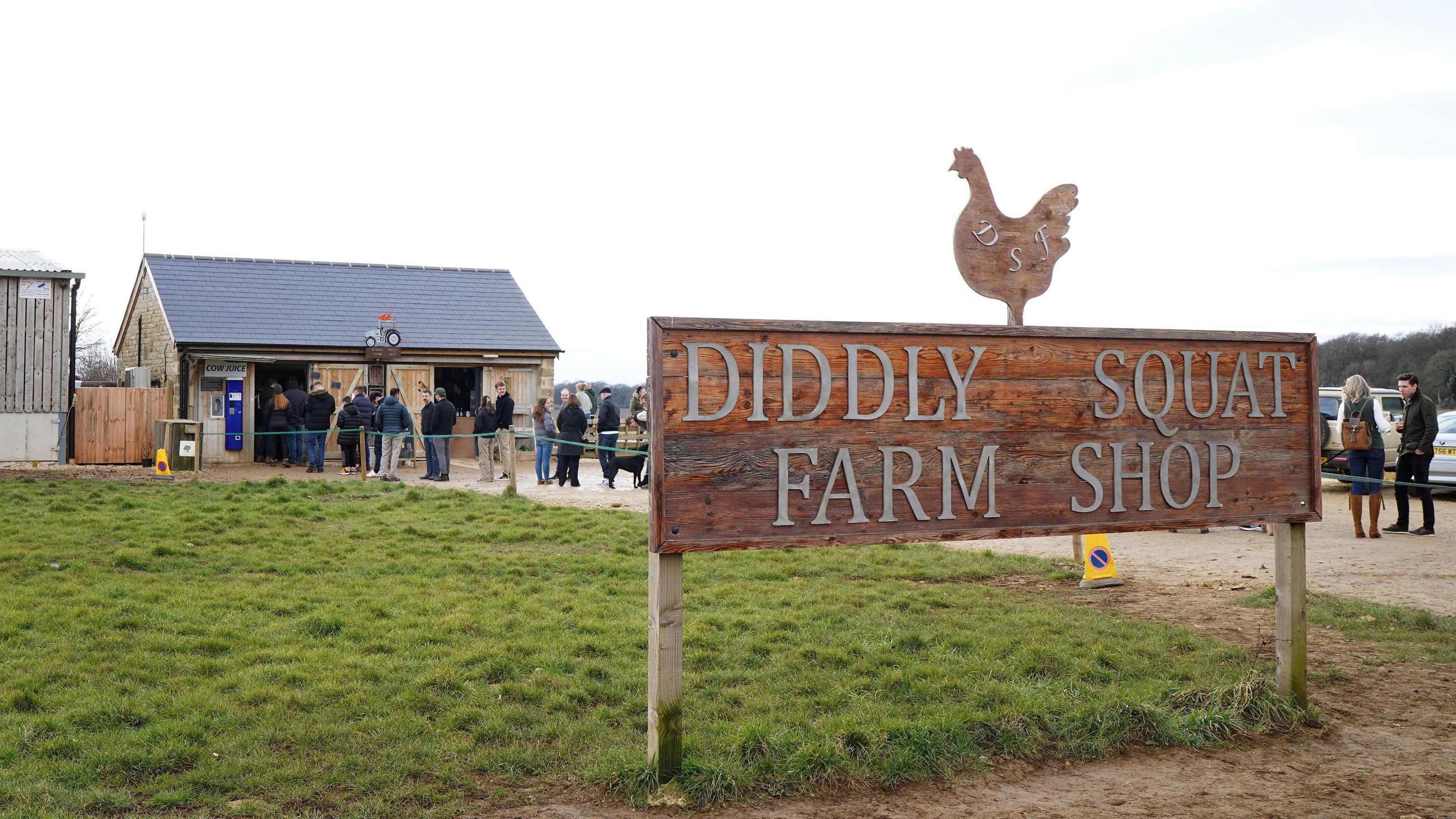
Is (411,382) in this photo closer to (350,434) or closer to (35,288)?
(350,434)

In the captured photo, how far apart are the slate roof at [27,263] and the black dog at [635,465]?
9646 mm

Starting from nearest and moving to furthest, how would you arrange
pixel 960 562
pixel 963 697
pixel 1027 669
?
1. pixel 963 697
2. pixel 1027 669
3. pixel 960 562

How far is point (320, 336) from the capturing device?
24.2m

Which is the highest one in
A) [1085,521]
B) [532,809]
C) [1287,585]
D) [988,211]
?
[988,211]

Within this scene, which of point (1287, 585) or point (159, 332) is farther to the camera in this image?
point (159, 332)

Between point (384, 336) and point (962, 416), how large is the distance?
21.3m

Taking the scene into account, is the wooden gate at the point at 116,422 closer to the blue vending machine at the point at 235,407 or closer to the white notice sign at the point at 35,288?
the blue vending machine at the point at 235,407

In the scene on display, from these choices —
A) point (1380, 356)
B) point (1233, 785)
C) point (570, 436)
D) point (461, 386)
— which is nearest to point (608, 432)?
point (570, 436)

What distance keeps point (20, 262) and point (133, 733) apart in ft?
57.2

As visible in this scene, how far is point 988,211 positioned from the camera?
8.91 meters

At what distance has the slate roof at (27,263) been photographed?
59.4ft

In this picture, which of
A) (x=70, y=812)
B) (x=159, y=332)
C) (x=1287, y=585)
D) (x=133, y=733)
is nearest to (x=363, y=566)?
(x=133, y=733)

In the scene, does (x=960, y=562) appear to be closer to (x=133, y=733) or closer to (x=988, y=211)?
(x=988, y=211)

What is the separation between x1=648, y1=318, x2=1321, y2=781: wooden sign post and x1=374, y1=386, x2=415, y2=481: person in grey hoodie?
1433 cm
